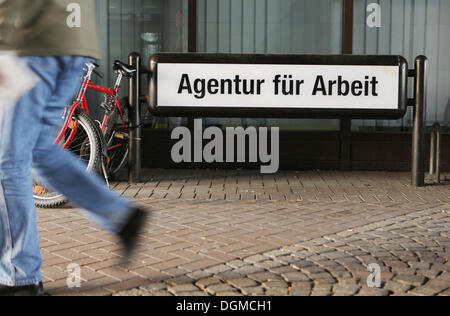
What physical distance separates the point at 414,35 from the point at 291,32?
1421mm

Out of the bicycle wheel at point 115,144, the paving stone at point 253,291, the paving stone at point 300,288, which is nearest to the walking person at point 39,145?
the paving stone at point 253,291

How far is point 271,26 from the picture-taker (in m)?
8.42

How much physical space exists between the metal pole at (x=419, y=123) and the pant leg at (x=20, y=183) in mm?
4498

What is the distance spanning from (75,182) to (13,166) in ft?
0.93

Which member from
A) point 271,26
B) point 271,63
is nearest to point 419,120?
point 271,63

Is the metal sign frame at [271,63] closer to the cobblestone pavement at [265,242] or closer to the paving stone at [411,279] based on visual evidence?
the cobblestone pavement at [265,242]

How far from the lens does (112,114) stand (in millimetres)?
6961

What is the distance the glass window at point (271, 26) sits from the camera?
8.33 m

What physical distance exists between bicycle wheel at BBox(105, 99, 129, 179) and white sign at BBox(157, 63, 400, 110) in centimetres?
50

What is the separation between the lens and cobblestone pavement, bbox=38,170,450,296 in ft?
11.8

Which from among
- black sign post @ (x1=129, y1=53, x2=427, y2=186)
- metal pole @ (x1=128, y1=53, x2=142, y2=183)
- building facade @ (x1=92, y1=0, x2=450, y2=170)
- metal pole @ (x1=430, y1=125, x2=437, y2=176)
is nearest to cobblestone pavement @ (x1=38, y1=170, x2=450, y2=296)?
metal pole @ (x1=128, y1=53, x2=142, y2=183)

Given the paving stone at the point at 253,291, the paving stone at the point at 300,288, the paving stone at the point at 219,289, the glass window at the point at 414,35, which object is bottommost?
the paving stone at the point at 300,288
